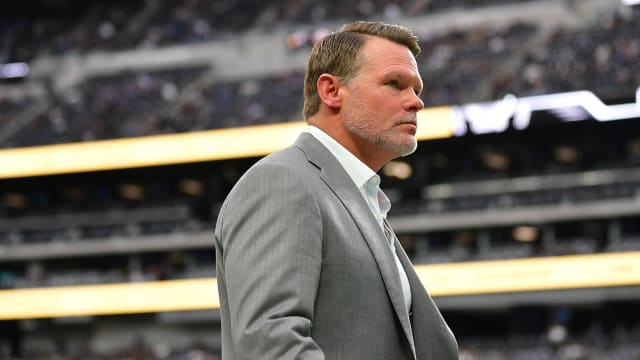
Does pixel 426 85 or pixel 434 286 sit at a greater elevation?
pixel 426 85

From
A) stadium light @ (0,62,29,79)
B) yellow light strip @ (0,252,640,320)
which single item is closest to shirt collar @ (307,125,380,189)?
yellow light strip @ (0,252,640,320)

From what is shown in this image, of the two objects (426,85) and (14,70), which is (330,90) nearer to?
(426,85)

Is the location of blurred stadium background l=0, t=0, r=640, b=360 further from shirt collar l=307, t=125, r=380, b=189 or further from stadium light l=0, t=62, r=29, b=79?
shirt collar l=307, t=125, r=380, b=189

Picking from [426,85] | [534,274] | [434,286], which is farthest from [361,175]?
[426,85]

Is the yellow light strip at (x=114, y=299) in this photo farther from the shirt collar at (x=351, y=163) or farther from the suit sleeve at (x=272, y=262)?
the suit sleeve at (x=272, y=262)

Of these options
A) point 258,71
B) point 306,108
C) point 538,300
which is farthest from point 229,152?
point 306,108

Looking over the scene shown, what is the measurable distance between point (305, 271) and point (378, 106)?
1.82 ft

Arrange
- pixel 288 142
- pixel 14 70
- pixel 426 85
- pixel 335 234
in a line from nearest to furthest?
pixel 335 234
pixel 288 142
pixel 426 85
pixel 14 70

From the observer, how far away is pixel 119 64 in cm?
4016

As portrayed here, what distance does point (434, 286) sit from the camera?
29.8 m

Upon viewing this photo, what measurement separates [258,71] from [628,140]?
12728mm

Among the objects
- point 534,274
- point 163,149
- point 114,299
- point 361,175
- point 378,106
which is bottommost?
point 361,175

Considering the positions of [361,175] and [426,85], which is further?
[426,85]

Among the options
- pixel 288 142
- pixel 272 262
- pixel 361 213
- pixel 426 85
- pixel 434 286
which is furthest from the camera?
pixel 426 85
